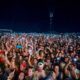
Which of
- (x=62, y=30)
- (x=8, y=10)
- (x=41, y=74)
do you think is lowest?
(x=41, y=74)

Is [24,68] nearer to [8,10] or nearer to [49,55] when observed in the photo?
[49,55]

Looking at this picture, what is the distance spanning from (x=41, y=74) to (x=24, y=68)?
0.80m

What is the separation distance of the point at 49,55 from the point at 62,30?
50642 mm

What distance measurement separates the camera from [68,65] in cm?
1082

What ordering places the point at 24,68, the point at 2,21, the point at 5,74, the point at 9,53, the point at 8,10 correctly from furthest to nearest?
the point at 8,10 < the point at 2,21 < the point at 9,53 < the point at 24,68 < the point at 5,74

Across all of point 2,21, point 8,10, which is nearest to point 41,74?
point 2,21

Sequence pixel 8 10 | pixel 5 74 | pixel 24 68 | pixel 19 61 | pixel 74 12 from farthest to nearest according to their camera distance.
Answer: pixel 8 10
pixel 74 12
pixel 19 61
pixel 24 68
pixel 5 74

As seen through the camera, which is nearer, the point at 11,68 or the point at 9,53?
the point at 11,68

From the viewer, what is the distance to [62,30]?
209 ft

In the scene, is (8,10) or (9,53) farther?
(8,10)

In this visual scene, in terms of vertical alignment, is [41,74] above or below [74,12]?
below

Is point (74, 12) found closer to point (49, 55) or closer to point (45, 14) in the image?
point (45, 14)

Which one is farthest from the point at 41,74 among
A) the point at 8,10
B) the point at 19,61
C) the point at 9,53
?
the point at 8,10

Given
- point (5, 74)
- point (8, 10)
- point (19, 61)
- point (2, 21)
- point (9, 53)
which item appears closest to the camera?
point (5, 74)
